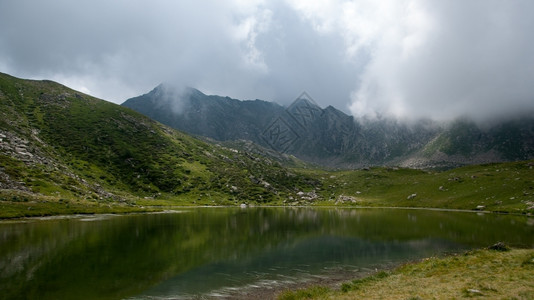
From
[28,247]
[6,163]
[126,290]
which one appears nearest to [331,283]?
[126,290]

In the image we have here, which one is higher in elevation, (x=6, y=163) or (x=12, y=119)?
(x=12, y=119)

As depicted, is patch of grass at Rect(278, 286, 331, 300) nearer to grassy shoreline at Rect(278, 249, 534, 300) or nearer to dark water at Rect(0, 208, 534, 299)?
grassy shoreline at Rect(278, 249, 534, 300)

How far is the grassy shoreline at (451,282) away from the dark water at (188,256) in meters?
6.37

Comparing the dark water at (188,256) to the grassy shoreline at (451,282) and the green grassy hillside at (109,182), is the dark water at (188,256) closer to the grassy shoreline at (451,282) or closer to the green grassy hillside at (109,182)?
the grassy shoreline at (451,282)

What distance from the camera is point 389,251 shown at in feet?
148

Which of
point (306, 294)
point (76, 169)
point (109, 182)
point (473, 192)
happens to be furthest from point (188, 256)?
point (473, 192)

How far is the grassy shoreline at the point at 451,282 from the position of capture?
18781 mm

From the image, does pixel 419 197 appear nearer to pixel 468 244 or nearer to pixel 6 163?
pixel 468 244

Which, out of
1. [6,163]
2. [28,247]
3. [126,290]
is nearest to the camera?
[126,290]

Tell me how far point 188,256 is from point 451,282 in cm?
3102

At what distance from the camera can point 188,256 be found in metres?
40.2

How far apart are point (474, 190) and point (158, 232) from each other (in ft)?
509

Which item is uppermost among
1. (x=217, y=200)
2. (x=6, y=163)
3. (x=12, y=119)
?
(x=12, y=119)

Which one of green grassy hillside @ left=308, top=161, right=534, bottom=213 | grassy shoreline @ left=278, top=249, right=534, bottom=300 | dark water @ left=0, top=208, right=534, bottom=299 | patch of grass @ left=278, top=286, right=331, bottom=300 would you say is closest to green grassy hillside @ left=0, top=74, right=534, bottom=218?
green grassy hillside @ left=308, top=161, right=534, bottom=213
